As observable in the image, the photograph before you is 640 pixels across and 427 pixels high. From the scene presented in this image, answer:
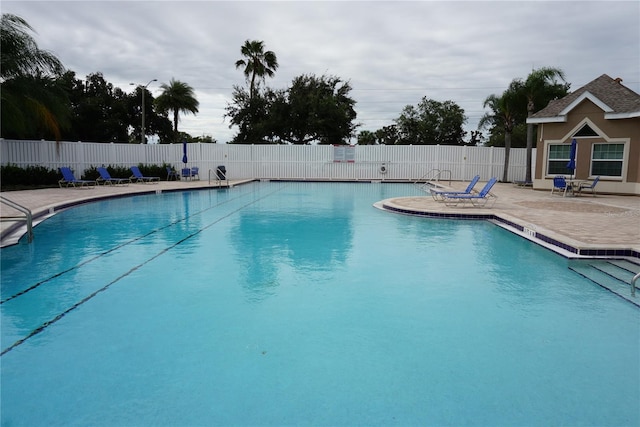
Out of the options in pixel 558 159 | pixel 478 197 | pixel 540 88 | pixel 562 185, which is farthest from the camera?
pixel 540 88

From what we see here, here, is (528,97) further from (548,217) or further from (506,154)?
(548,217)

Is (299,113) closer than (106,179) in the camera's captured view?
No

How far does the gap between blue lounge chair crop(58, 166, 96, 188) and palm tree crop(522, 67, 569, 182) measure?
65.1ft

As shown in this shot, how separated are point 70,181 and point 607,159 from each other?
20.4 metres

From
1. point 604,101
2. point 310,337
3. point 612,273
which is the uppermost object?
point 604,101

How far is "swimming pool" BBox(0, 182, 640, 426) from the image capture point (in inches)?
104

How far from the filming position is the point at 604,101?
16.0 m

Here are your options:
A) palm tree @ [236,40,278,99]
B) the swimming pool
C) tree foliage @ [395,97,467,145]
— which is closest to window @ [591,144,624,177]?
the swimming pool

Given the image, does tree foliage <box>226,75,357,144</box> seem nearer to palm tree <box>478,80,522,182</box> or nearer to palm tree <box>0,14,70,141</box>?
palm tree <box>478,80,522,182</box>

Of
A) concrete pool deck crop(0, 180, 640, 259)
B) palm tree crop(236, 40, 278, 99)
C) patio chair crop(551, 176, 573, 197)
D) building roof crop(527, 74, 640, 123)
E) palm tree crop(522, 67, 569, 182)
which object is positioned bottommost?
concrete pool deck crop(0, 180, 640, 259)

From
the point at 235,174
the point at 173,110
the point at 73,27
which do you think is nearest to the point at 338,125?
the point at 235,174

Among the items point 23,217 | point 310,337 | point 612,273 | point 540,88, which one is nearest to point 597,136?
point 540,88

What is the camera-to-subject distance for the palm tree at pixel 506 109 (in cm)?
2118

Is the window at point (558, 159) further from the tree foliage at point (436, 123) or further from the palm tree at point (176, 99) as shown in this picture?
the palm tree at point (176, 99)
